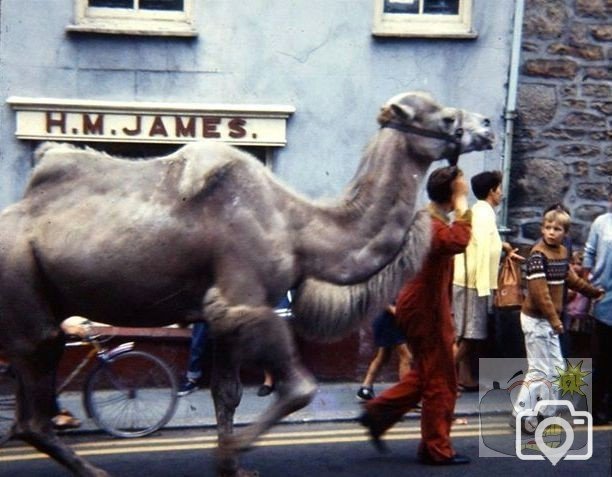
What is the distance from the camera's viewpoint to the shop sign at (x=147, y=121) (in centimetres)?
1229

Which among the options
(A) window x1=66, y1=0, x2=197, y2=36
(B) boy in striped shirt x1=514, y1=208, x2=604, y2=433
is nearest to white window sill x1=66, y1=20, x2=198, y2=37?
(A) window x1=66, y1=0, x2=197, y2=36

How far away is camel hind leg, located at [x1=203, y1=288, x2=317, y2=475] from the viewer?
24.3ft

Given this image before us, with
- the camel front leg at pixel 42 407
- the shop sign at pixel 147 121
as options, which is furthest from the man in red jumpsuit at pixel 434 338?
the shop sign at pixel 147 121

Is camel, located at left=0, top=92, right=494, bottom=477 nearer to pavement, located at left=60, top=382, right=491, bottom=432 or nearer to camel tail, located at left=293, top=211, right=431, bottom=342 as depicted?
camel tail, located at left=293, top=211, right=431, bottom=342

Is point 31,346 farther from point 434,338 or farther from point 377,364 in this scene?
point 377,364

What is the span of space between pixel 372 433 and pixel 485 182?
311 centimetres

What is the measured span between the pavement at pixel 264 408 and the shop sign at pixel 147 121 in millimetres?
2350

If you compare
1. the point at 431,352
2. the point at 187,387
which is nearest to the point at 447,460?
the point at 431,352

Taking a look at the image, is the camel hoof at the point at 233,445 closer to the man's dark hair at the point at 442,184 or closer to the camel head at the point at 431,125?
the camel head at the point at 431,125

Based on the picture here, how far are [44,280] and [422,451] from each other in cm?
278

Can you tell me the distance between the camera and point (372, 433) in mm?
8961

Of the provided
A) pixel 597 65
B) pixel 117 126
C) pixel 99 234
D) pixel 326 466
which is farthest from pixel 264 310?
pixel 597 65

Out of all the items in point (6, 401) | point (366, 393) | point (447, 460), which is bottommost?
point (366, 393)

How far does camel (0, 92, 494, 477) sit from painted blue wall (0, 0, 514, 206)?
15.0ft
